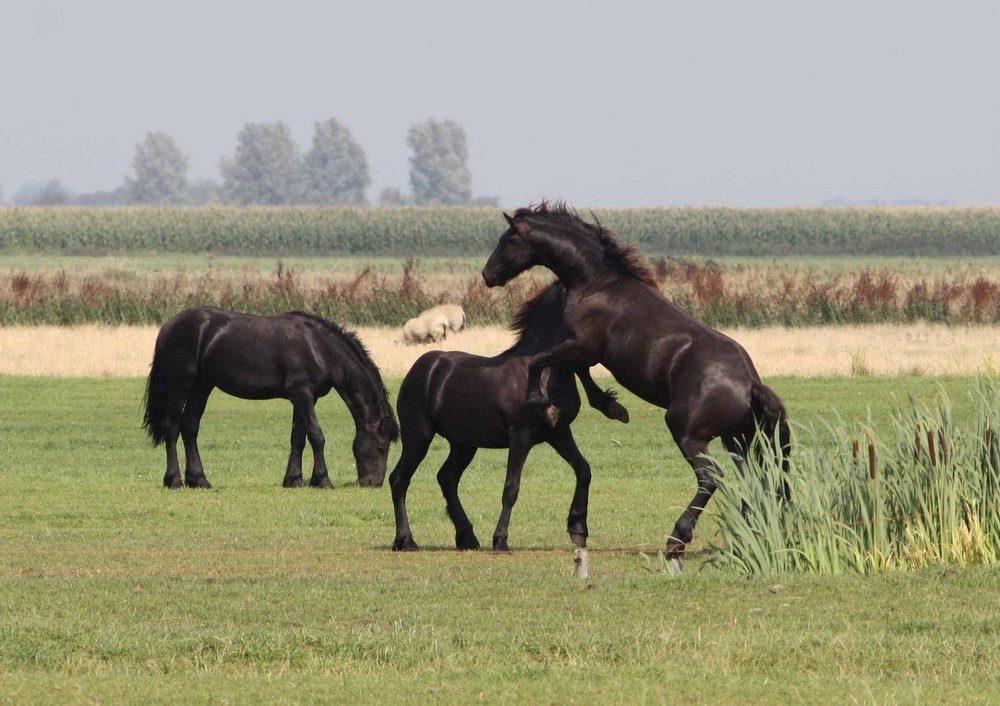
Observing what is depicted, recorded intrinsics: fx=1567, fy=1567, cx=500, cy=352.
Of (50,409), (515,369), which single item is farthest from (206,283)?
(515,369)

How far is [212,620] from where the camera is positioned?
911cm

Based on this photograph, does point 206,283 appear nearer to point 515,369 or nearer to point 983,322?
point 983,322

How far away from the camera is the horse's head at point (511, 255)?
12.7 m

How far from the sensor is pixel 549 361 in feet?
39.2

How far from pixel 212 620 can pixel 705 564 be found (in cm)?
348

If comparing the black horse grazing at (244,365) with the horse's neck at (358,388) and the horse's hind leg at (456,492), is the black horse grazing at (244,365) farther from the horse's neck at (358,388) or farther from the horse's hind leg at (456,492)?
the horse's hind leg at (456,492)

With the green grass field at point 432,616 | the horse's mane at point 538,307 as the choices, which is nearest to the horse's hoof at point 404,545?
the green grass field at point 432,616

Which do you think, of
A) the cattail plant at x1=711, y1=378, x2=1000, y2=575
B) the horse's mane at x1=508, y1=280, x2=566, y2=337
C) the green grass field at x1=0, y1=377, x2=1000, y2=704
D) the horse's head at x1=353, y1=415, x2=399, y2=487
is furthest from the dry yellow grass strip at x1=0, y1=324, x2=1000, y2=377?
the cattail plant at x1=711, y1=378, x2=1000, y2=575

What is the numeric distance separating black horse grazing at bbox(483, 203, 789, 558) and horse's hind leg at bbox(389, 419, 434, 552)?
4.62 feet

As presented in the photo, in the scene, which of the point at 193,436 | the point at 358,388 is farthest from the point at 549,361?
the point at 193,436

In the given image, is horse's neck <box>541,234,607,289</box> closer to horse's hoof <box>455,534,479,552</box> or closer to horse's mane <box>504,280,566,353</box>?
horse's mane <box>504,280,566,353</box>

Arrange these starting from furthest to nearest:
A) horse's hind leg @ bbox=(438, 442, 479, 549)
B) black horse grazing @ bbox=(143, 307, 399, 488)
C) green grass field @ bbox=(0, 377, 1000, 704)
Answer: black horse grazing @ bbox=(143, 307, 399, 488) < horse's hind leg @ bbox=(438, 442, 479, 549) < green grass field @ bbox=(0, 377, 1000, 704)

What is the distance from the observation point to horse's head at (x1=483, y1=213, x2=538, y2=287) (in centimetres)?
1266

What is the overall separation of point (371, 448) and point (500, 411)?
533 centimetres
